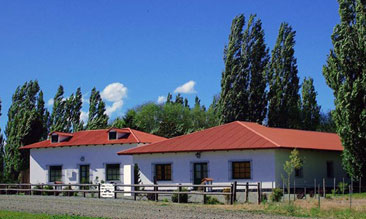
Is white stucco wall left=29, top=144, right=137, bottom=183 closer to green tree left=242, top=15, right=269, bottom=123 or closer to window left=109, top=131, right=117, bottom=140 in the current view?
window left=109, top=131, right=117, bottom=140

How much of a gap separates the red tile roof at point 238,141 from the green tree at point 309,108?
38.1ft

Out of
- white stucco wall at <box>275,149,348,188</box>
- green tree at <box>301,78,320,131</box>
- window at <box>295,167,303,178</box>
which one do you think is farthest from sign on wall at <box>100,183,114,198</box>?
green tree at <box>301,78,320,131</box>

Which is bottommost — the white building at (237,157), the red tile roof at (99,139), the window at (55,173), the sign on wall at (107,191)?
the sign on wall at (107,191)

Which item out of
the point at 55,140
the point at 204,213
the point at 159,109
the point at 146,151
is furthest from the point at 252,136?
the point at 159,109

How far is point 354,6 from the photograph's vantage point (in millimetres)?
28938

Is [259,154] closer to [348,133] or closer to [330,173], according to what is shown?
[348,133]

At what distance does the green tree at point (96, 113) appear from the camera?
54031 mm

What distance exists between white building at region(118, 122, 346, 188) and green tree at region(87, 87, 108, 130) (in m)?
21.4

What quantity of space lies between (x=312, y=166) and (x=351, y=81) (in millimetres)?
5565

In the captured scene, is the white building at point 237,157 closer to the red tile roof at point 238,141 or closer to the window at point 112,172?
the red tile roof at point 238,141

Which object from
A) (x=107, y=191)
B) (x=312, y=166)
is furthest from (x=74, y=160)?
(x=312, y=166)

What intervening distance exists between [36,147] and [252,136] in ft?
52.8

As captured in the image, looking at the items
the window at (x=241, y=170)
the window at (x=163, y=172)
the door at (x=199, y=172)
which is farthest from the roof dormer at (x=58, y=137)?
the window at (x=241, y=170)

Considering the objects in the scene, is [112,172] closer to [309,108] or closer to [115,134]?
[115,134]
